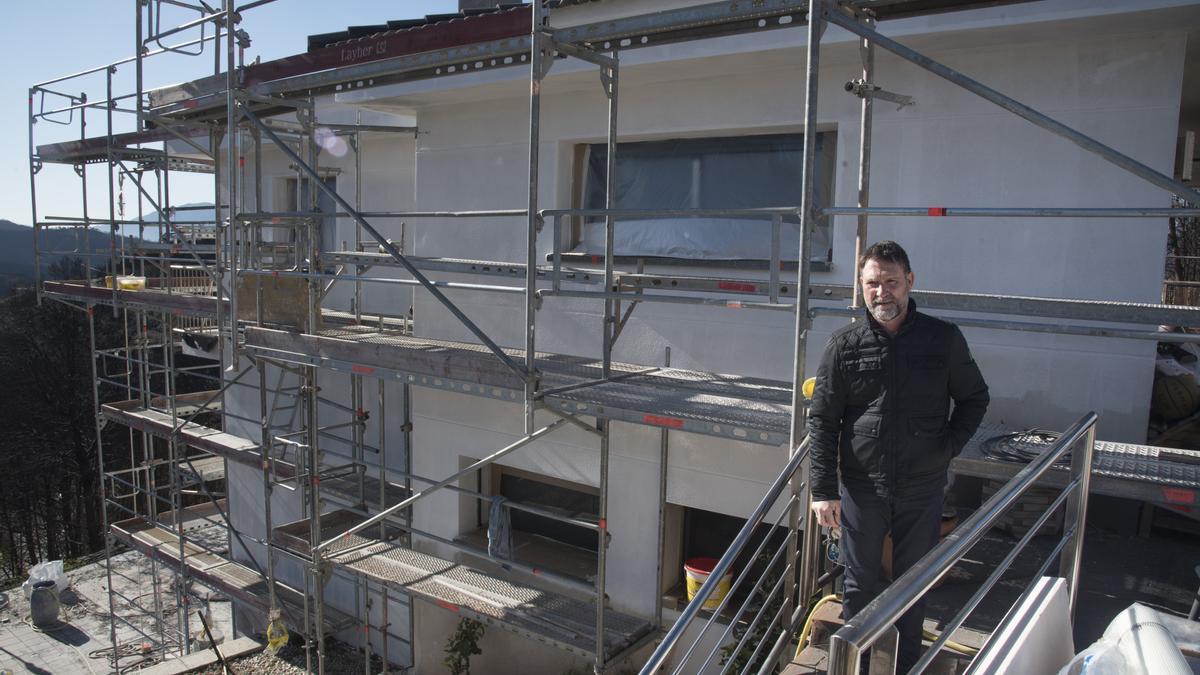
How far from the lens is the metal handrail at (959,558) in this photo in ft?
5.38

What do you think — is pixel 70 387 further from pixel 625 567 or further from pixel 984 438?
pixel 984 438

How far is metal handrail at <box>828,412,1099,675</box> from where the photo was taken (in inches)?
64.6

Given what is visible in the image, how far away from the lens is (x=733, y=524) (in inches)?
247

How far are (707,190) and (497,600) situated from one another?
3585mm

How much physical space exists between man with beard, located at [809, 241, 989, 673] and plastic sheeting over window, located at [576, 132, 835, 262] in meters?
2.84

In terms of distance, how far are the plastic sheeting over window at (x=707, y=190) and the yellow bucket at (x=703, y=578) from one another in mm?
2309

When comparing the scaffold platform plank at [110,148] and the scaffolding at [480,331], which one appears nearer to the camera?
the scaffolding at [480,331]

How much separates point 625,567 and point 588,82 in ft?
12.6

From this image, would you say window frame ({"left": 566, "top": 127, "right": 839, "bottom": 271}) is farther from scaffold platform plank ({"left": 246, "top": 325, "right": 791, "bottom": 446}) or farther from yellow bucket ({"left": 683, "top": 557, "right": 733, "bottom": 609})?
yellow bucket ({"left": 683, "top": 557, "right": 733, "bottom": 609})

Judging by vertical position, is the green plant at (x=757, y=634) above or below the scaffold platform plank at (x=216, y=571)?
above

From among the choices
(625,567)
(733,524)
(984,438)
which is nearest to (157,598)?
(625,567)

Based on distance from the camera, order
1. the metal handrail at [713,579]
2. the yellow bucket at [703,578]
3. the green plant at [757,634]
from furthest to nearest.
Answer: the yellow bucket at [703,578]
the green plant at [757,634]
the metal handrail at [713,579]

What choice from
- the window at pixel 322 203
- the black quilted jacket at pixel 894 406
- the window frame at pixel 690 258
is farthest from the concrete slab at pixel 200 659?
the black quilted jacket at pixel 894 406

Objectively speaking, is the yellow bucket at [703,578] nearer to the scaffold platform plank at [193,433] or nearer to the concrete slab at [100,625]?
the scaffold platform plank at [193,433]
